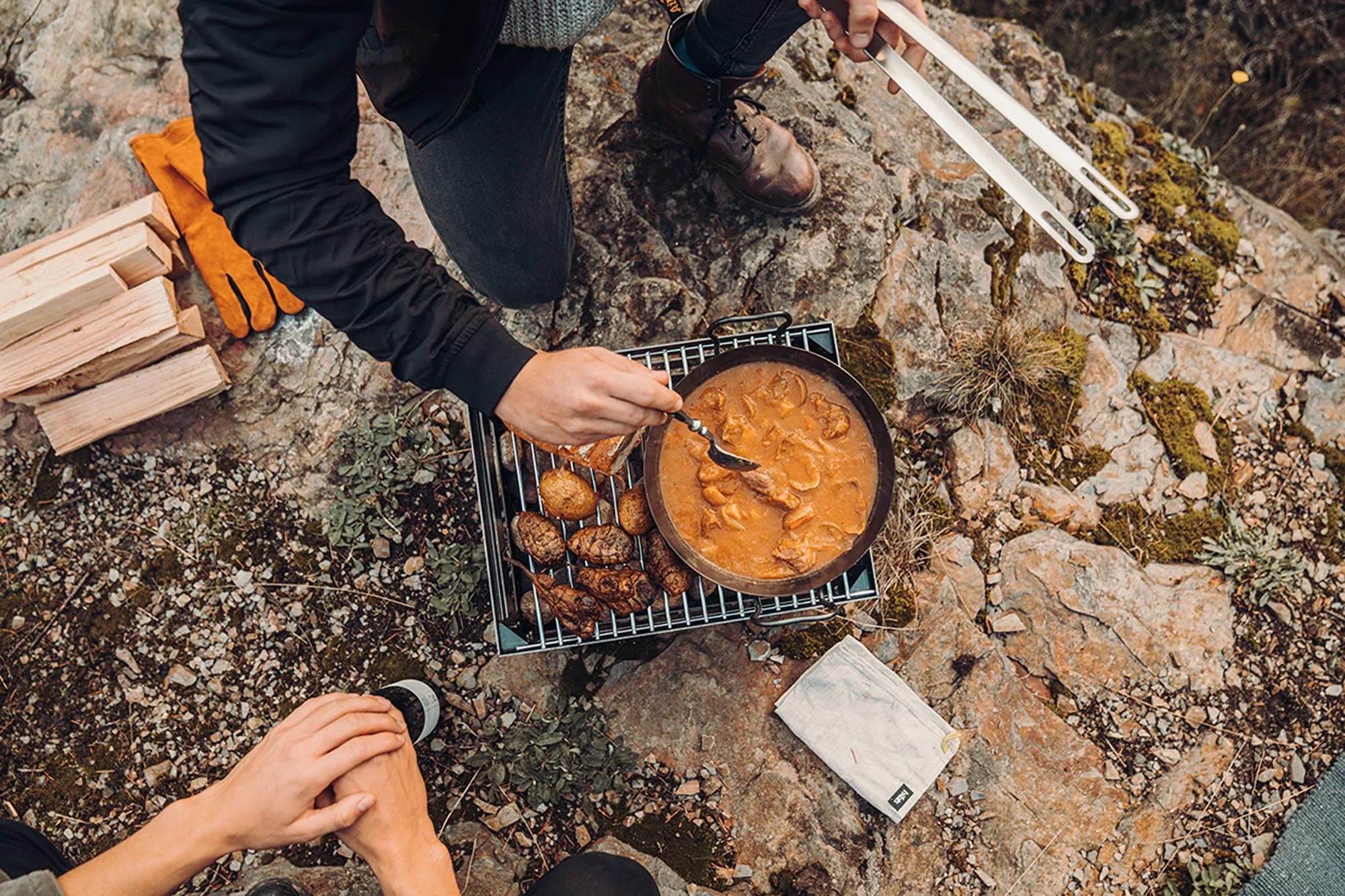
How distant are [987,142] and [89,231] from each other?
12.0ft

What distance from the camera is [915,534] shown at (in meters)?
3.76

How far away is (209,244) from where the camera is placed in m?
3.77

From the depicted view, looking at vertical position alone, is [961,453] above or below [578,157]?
below

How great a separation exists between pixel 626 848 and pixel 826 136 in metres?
3.40

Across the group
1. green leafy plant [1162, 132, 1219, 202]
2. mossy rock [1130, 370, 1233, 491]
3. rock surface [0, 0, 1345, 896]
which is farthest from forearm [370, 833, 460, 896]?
green leafy plant [1162, 132, 1219, 202]

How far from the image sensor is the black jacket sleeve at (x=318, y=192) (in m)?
1.99

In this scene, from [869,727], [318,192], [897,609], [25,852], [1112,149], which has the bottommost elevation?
[25,852]

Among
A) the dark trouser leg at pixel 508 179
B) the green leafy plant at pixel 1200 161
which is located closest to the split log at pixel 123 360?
the dark trouser leg at pixel 508 179

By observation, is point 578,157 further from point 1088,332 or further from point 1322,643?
point 1322,643

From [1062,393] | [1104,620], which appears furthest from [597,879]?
[1062,393]

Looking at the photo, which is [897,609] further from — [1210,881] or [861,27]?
[861,27]

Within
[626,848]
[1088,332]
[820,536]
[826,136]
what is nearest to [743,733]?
[626,848]

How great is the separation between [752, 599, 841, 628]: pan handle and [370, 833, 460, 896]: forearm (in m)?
1.43

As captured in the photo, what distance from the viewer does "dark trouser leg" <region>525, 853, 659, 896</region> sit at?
3160 mm
